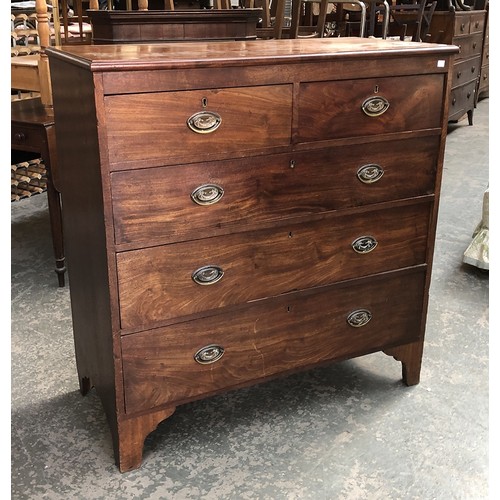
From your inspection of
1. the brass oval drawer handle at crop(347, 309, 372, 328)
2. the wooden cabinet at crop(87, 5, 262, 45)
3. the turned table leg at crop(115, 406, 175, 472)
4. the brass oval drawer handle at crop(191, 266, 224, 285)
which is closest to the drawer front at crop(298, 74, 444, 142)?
the brass oval drawer handle at crop(191, 266, 224, 285)

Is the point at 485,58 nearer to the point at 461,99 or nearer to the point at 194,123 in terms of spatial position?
the point at 461,99

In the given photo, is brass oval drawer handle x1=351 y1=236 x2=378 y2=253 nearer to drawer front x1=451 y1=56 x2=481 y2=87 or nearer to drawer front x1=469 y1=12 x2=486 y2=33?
drawer front x1=451 y1=56 x2=481 y2=87

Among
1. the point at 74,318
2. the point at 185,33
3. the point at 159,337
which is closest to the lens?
the point at 159,337

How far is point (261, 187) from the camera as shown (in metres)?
1.66

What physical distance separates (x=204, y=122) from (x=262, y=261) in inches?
16.5

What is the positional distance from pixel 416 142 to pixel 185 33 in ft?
4.81

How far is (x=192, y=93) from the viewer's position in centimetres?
150

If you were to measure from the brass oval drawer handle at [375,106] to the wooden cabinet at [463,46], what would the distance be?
3755mm

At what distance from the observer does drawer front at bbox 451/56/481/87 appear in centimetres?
531

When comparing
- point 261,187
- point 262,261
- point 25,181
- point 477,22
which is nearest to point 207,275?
point 262,261

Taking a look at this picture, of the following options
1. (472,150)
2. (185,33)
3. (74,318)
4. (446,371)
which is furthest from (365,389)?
(472,150)

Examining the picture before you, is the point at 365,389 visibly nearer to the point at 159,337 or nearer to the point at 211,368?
the point at 211,368

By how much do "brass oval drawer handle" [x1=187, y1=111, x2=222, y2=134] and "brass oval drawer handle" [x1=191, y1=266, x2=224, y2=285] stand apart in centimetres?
36

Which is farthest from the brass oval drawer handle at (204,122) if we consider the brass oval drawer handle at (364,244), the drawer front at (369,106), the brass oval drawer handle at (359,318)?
the brass oval drawer handle at (359,318)
